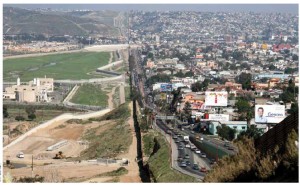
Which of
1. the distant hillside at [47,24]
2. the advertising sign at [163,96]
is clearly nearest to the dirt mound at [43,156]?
the advertising sign at [163,96]

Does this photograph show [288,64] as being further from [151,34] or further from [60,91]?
[151,34]

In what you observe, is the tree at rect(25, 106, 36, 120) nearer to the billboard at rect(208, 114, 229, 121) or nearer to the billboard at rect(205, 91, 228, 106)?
the billboard at rect(205, 91, 228, 106)

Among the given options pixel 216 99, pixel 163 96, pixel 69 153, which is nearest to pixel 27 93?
pixel 163 96

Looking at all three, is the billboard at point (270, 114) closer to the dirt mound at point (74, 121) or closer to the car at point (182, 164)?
the car at point (182, 164)

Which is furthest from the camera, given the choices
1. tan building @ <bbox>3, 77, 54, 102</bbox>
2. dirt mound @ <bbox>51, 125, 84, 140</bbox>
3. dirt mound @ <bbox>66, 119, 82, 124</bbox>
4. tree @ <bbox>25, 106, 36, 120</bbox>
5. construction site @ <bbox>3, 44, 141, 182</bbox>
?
tan building @ <bbox>3, 77, 54, 102</bbox>

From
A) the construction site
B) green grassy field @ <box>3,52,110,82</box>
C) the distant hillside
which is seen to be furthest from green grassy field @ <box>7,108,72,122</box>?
the distant hillside

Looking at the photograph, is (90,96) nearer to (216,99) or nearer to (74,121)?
(74,121)

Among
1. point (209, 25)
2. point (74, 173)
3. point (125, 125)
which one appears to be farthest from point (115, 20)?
point (74, 173)
